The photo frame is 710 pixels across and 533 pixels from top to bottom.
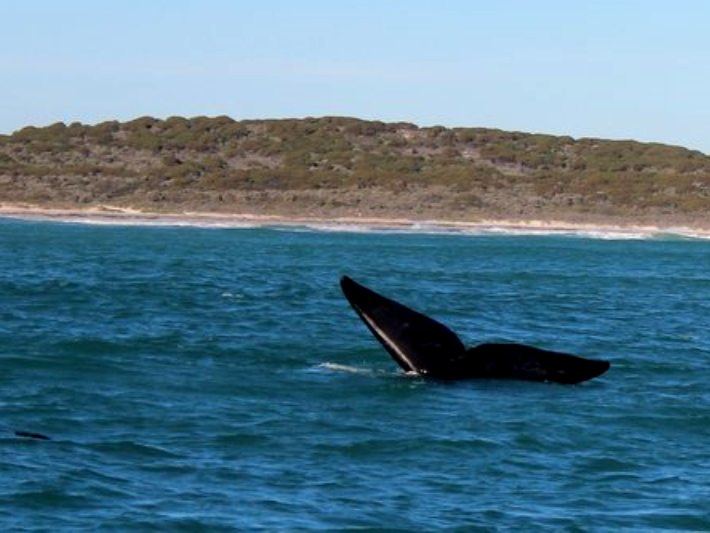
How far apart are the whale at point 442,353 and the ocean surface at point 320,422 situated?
27 cm

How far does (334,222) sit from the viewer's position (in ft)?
369

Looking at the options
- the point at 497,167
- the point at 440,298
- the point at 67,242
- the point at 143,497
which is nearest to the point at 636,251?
the point at 67,242

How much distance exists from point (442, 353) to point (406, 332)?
2.25ft

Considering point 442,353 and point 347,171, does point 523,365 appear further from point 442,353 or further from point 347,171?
point 347,171

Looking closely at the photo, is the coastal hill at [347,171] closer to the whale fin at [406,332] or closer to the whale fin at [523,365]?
the whale fin at [523,365]

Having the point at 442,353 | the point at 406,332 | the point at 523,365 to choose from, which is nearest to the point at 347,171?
the point at 523,365

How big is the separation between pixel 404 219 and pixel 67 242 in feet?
153

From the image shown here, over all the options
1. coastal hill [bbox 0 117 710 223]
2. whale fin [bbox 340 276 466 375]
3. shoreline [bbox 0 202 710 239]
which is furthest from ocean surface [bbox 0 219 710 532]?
coastal hill [bbox 0 117 710 223]

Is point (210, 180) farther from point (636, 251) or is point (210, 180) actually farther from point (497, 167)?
point (636, 251)

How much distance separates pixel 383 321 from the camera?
21.6 metres

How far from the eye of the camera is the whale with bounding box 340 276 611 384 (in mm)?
21641

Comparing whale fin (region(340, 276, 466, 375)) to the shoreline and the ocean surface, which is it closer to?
the ocean surface

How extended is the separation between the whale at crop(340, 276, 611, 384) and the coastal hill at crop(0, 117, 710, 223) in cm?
9674

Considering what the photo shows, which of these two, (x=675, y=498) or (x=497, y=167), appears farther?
(x=497, y=167)
